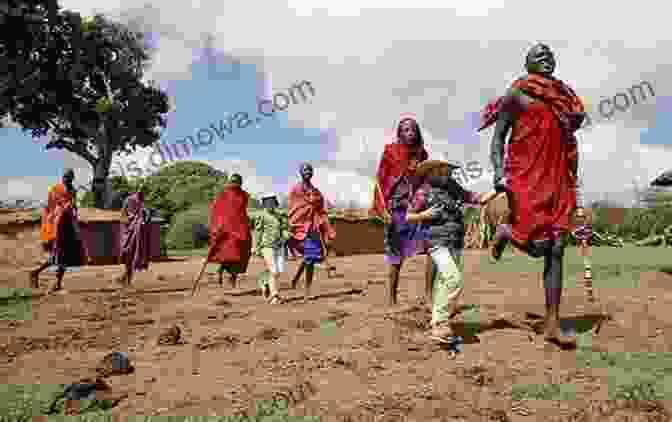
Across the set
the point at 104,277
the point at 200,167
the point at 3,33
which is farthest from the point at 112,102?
the point at 104,277

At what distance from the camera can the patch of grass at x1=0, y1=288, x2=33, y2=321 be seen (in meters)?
6.86

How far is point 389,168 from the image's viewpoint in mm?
6051

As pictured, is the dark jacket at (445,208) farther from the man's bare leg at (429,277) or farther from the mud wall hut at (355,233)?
the mud wall hut at (355,233)

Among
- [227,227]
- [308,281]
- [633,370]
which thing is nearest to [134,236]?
[227,227]

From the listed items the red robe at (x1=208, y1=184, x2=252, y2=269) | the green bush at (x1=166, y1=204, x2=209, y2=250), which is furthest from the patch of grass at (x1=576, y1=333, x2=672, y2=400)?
the green bush at (x1=166, y1=204, x2=209, y2=250)

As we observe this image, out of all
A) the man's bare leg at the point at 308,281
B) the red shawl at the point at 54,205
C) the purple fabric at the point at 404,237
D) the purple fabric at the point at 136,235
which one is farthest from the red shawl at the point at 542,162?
the purple fabric at the point at 136,235

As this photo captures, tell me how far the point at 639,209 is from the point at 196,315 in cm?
2278

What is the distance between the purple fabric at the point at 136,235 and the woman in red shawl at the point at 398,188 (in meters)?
5.95

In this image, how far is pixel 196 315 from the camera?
654cm

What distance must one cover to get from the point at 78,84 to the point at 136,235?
20.4 meters

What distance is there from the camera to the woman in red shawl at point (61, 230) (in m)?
9.16

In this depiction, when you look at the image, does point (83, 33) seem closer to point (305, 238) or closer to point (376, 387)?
point (305, 238)

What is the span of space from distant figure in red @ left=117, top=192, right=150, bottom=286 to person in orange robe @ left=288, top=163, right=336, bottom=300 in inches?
151

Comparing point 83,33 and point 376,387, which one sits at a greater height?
point 83,33
